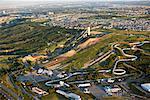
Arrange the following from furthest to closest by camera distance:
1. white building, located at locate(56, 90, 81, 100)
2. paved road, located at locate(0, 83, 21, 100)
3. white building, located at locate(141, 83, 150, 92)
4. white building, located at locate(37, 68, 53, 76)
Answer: white building, located at locate(37, 68, 53, 76) → white building, located at locate(141, 83, 150, 92) → paved road, located at locate(0, 83, 21, 100) → white building, located at locate(56, 90, 81, 100)

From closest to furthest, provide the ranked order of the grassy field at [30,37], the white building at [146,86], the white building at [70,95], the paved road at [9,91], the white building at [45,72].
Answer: the white building at [70,95] → the paved road at [9,91] → the white building at [146,86] → the white building at [45,72] → the grassy field at [30,37]

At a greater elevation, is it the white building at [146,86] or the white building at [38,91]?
the white building at [146,86]

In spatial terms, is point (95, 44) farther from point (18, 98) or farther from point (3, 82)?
point (18, 98)

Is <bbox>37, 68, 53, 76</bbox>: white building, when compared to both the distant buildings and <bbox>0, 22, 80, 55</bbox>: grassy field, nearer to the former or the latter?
the distant buildings

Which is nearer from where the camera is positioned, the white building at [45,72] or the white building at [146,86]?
the white building at [146,86]

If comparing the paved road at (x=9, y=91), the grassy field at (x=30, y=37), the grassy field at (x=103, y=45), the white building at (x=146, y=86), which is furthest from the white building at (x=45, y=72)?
the grassy field at (x=30, y=37)

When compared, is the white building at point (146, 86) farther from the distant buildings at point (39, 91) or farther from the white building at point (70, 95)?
the distant buildings at point (39, 91)

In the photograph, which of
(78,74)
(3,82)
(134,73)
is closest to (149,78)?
(134,73)

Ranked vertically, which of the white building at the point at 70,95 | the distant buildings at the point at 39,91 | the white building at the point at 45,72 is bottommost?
the white building at the point at 45,72

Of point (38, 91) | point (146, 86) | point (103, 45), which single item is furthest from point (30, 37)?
point (146, 86)

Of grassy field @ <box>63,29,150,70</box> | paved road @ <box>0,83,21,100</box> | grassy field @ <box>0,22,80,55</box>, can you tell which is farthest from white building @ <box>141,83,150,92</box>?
grassy field @ <box>0,22,80,55</box>

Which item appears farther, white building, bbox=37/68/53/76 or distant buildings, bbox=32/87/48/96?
white building, bbox=37/68/53/76

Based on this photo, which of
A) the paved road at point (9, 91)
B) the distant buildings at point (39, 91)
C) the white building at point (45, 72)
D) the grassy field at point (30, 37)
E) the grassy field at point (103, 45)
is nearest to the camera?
the paved road at point (9, 91)
